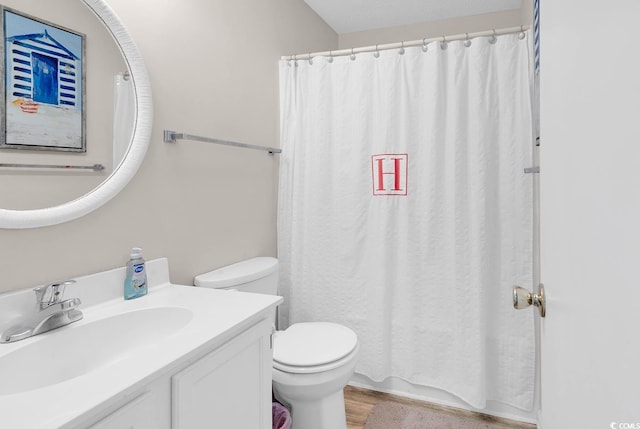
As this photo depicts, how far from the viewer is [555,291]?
692 mm

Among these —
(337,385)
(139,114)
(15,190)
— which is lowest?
(337,385)

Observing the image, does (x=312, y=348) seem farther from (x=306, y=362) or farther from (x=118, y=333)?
(x=118, y=333)

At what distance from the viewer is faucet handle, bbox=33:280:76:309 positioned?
41.3 inches

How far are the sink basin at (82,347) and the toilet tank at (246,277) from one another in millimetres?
406

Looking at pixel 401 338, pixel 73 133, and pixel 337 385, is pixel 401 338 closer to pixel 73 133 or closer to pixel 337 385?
pixel 337 385

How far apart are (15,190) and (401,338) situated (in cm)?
187

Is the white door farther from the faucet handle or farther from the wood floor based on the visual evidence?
the wood floor

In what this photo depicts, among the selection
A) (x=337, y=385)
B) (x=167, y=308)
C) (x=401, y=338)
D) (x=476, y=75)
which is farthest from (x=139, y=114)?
(x=401, y=338)

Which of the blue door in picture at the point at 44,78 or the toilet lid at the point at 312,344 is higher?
the blue door in picture at the point at 44,78

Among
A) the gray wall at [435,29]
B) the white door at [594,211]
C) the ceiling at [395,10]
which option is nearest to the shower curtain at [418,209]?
the ceiling at [395,10]

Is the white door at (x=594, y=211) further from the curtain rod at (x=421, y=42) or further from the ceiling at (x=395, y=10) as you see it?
the ceiling at (x=395, y=10)

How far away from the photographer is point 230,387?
107cm

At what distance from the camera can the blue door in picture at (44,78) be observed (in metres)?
1.08

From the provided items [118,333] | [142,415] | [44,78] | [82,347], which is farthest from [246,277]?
[44,78]
